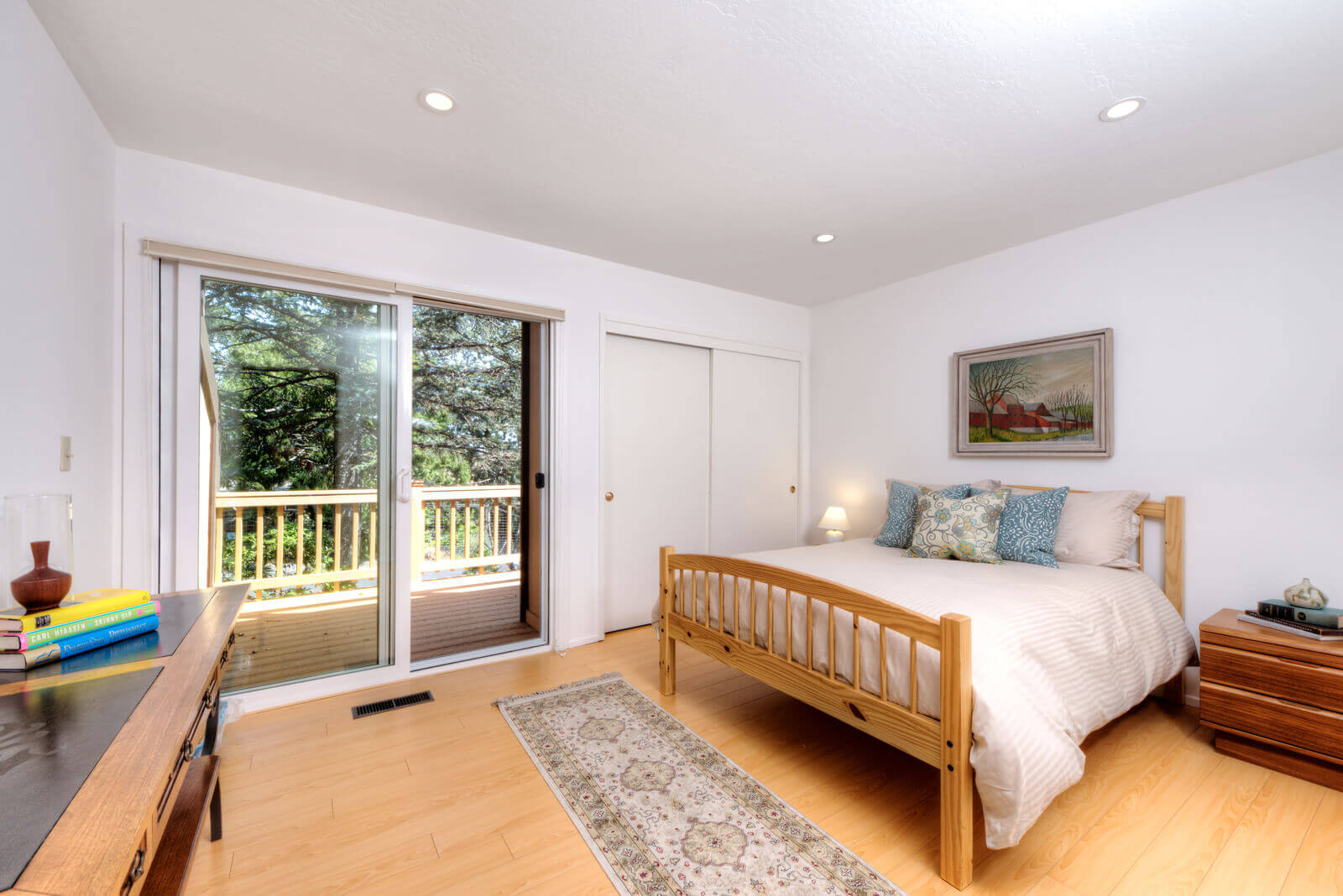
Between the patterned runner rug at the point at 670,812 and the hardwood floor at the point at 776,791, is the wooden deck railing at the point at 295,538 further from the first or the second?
the patterned runner rug at the point at 670,812

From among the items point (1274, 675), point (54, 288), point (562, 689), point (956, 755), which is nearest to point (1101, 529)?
point (1274, 675)

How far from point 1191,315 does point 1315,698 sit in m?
1.59

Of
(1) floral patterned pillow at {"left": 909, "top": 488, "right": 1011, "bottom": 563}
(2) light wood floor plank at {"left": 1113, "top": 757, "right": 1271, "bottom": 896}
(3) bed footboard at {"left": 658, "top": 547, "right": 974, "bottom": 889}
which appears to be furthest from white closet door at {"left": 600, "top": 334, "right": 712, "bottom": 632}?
(2) light wood floor plank at {"left": 1113, "top": 757, "right": 1271, "bottom": 896}

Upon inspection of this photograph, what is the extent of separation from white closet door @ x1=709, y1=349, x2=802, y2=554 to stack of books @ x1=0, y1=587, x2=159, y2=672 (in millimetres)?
3102

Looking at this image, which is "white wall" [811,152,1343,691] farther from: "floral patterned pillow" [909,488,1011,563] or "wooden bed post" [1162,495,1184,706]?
"floral patterned pillow" [909,488,1011,563]

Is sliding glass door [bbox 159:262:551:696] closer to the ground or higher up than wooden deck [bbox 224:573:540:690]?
higher up

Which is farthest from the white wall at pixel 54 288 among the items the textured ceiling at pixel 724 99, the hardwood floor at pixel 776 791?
the hardwood floor at pixel 776 791

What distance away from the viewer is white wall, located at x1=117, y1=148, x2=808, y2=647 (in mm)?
2285

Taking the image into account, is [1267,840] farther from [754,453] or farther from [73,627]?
[73,627]

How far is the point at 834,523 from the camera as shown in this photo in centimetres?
392

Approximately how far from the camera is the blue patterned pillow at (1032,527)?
259 centimetres

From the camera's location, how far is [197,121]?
6.68 ft

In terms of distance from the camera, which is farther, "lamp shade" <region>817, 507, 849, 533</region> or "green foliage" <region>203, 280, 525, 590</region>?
"lamp shade" <region>817, 507, 849, 533</region>

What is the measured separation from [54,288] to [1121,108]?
343cm
